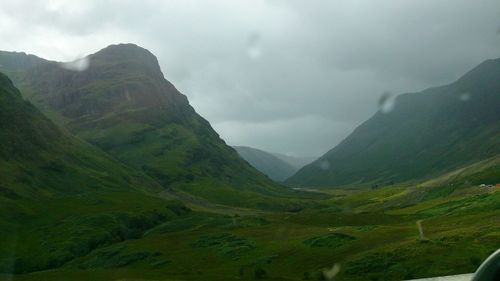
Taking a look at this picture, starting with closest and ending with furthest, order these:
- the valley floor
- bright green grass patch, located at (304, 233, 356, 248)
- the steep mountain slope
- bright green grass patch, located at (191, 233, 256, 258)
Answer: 1. the valley floor
2. bright green grass patch, located at (304, 233, 356, 248)
3. bright green grass patch, located at (191, 233, 256, 258)
4. the steep mountain slope

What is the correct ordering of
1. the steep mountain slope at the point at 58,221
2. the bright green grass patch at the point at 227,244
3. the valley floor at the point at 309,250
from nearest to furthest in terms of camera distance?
1. the valley floor at the point at 309,250
2. the bright green grass patch at the point at 227,244
3. the steep mountain slope at the point at 58,221

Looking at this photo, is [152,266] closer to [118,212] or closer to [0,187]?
[118,212]

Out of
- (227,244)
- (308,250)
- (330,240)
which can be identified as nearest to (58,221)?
(227,244)

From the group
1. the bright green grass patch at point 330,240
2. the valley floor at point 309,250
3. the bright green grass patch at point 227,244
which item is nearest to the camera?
the valley floor at point 309,250

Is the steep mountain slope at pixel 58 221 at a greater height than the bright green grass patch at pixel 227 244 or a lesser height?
greater

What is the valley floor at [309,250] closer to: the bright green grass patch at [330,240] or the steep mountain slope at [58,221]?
the bright green grass patch at [330,240]

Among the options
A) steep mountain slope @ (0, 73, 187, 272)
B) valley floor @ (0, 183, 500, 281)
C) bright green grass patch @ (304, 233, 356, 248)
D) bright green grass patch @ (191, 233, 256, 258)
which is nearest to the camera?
valley floor @ (0, 183, 500, 281)

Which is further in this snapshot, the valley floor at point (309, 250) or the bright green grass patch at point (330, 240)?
the bright green grass patch at point (330, 240)

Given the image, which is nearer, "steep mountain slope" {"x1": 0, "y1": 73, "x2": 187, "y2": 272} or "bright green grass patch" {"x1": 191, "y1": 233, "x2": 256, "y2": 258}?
"bright green grass patch" {"x1": 191, "y1": 233, "x2": 256, "y2": 258}

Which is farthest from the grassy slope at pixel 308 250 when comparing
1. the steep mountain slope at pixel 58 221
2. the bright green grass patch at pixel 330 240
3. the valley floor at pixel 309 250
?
the steep mountain slope at pixel 58 221

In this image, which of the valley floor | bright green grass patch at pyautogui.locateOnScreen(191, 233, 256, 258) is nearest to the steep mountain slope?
the valley floor

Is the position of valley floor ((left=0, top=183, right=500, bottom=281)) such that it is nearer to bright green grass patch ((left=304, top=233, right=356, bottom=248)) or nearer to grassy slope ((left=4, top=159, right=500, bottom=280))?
bright green grass patch ((left=304, top=233, right=356, bottom=248))

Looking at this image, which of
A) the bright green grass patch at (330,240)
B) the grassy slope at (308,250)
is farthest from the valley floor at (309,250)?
the grassy slope at (308,250)

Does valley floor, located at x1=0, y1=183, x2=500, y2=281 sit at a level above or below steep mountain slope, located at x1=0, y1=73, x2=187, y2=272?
below
